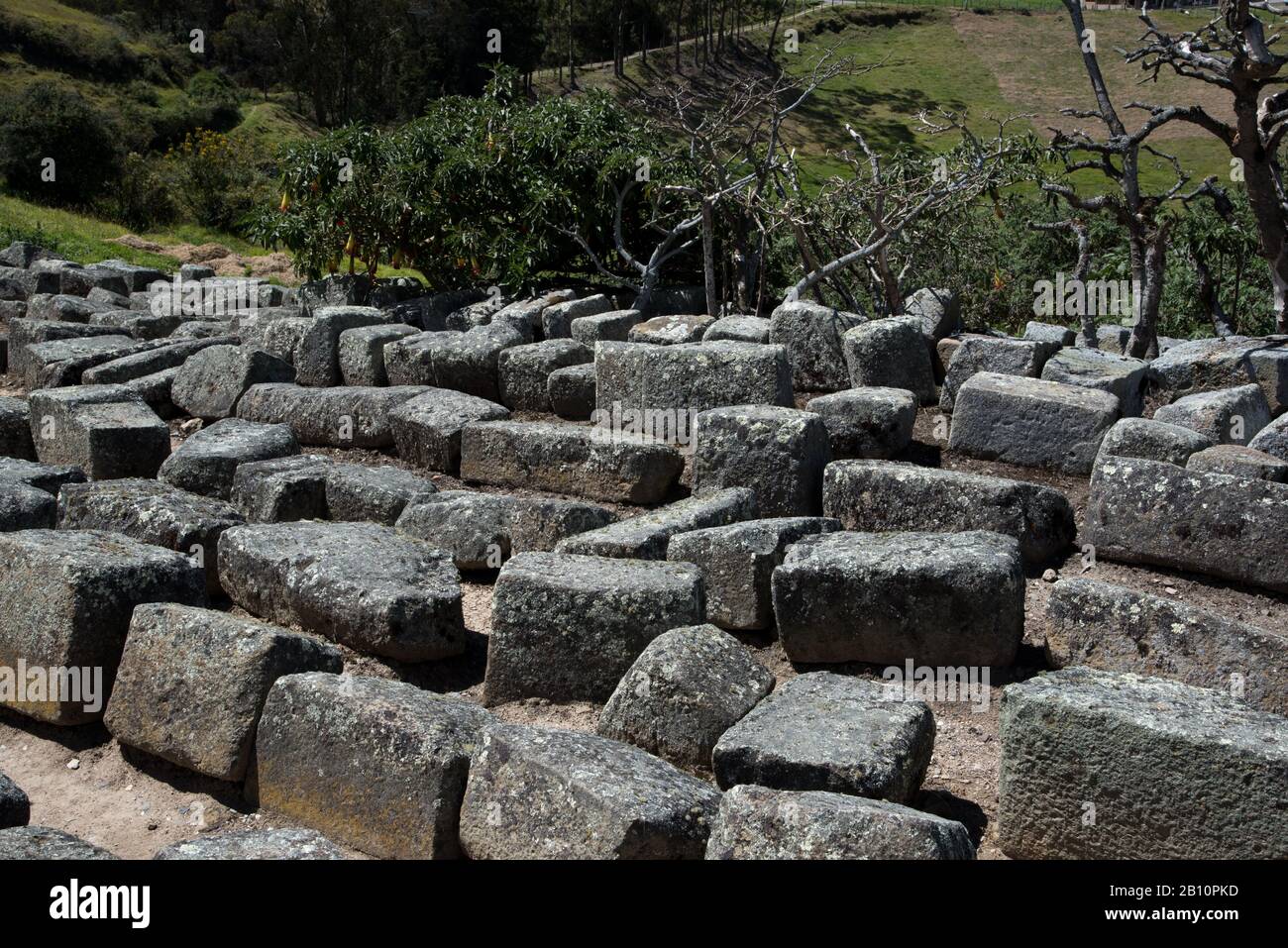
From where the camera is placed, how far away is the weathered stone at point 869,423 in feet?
26.8

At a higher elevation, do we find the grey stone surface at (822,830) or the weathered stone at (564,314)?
the weathered stone at (564,314)

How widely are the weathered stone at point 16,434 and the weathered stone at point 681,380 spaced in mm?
4368

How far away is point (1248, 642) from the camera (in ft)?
17.8

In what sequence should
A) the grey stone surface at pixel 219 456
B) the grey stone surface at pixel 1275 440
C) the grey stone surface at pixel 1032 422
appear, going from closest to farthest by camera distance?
the grey stone surface at pixel 1275 440 < the grey stone surface at pixel 1032 422 < the grey stone surface at pixel 219 456

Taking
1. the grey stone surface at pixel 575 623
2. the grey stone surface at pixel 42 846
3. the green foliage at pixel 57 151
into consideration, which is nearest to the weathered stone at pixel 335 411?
the grey stone surface at pixel 575 623

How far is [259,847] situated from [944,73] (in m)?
51.5

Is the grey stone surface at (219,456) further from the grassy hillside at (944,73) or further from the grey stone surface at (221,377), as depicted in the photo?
the grassy hillside at (944,73)

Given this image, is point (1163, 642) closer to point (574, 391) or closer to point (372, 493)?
point (372, 493)

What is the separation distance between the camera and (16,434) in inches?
388

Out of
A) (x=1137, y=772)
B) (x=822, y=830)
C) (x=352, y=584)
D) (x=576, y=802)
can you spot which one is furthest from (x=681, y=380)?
(x=822, y=830)

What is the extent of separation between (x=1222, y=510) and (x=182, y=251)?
61.1 feet

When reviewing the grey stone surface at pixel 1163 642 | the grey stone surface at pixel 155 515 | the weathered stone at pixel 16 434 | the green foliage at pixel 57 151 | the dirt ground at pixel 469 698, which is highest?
the green foliage at pixel 57 151
